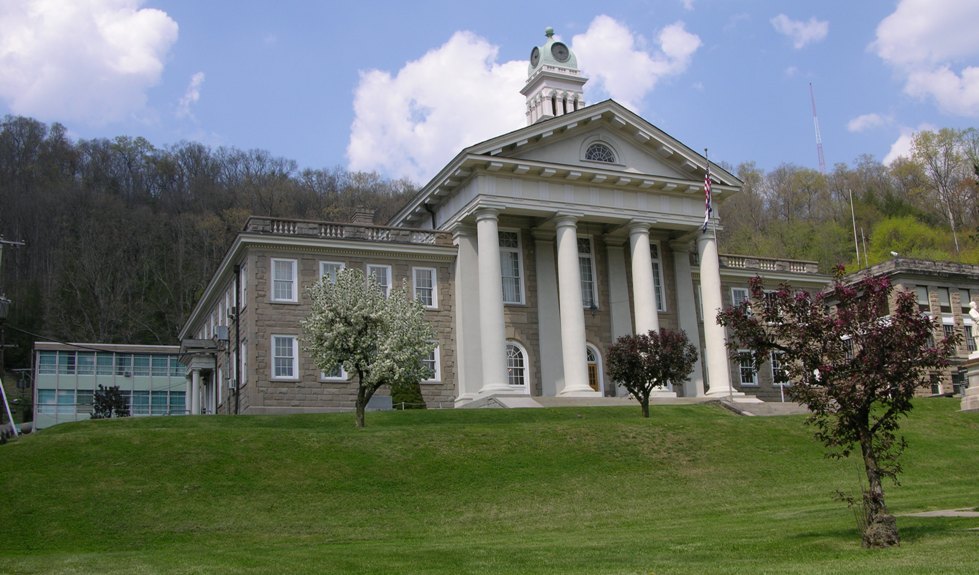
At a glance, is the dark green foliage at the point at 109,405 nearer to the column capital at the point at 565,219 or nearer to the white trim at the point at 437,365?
the white trim at the point at 437,365

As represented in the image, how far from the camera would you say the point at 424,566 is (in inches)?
579

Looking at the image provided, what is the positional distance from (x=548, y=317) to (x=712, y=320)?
25.3ft

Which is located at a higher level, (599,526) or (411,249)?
(411,249)

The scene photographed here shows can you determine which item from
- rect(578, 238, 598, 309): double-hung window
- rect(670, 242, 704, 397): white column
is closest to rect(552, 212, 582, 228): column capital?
rect(578, 238, 598, 309): double-hung window

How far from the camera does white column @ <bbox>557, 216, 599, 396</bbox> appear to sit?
142ft

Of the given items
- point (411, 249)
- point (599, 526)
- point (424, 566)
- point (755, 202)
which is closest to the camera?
point (424, 566)

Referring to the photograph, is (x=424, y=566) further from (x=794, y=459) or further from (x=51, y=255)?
(x=51, y=255)

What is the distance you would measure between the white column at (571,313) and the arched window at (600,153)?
353 centimetres

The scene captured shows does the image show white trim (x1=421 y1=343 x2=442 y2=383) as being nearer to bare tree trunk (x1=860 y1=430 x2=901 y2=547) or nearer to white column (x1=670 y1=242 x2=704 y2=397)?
white column (x1=670 y1=242 x2=704 y2=397)

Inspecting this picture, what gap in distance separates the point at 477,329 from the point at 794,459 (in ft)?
60.9

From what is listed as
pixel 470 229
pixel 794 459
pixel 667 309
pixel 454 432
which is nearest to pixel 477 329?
pixel 470 229

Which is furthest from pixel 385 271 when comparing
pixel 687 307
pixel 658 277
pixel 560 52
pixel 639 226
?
pixel 560 52

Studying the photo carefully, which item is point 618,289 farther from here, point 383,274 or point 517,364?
point 383,274

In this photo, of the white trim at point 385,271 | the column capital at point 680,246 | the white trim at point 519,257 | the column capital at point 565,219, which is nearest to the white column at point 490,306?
the white trim at point 519,257
